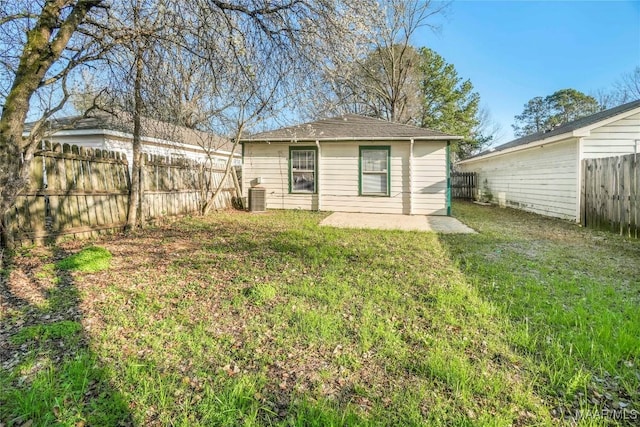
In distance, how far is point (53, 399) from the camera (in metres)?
1.85

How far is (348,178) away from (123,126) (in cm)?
737

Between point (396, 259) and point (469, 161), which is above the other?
point (469, 161)

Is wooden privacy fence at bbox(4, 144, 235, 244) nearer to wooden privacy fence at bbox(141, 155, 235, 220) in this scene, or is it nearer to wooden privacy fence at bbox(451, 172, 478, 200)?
wooden privacy fence at bbox(141, 155, 235, 220)

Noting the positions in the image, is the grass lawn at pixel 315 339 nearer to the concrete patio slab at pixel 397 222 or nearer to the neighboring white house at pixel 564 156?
the concrete patio slab at pixel 397 222

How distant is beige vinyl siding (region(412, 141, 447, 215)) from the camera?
9.97 metres

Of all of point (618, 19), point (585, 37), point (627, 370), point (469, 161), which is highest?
point (585, 37)

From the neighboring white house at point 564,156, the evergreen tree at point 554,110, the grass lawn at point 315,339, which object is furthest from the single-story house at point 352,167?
the evergreen tree at point 554,110

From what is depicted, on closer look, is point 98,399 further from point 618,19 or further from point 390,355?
point 618,19

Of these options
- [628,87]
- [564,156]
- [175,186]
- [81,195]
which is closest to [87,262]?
[81,195]

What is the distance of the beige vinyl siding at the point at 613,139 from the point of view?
26.9 feet

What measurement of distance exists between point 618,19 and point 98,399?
16696mm

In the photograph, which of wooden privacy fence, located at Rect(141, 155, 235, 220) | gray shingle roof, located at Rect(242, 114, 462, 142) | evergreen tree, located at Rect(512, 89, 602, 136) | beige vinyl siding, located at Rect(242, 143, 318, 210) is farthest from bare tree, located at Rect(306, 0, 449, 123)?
evergreen tree, located at Rect(512, 89, 602, 136)

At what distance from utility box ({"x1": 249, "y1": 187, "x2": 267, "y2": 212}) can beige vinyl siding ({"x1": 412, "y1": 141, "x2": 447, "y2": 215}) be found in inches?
193

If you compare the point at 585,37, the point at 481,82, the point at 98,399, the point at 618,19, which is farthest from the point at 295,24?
the point at 481,82
